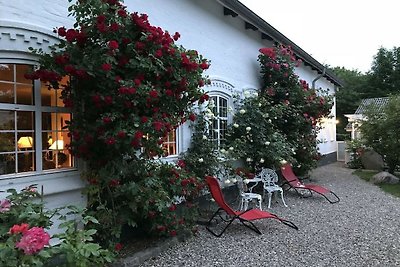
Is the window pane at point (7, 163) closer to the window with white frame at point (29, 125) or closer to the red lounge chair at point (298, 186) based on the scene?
the window with white frame at point (29, 125)

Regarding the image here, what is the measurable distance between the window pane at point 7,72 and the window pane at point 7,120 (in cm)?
41

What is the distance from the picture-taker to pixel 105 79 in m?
4.23

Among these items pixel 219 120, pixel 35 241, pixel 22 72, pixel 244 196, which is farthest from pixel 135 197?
pixel 219 120

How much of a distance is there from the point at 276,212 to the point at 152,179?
3747 mm

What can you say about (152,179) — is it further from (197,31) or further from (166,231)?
(197,31)

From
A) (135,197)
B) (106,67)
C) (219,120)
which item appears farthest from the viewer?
(219,120)

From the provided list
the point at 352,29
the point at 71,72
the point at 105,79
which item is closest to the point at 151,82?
the point at 105,79

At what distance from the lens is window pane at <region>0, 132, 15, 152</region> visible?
4.14 metres

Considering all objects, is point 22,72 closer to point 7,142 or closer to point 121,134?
point 7,142

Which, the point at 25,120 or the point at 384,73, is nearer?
the point at 25,120

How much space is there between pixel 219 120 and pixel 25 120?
5021 mm

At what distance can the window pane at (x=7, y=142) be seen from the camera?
Result: 4.14 metres

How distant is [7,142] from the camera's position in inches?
165

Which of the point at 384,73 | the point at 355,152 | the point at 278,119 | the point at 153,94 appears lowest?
the point at 355,152
